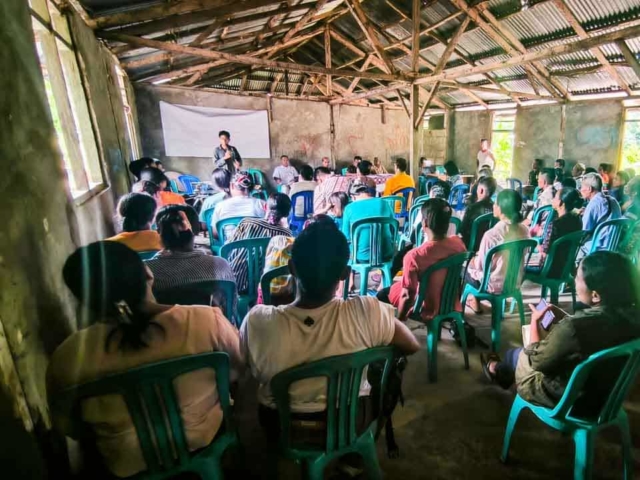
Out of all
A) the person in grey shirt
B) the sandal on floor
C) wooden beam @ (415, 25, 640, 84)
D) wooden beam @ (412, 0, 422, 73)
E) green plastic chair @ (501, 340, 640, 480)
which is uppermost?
wooden beam @ (412, 0, 422, 73)

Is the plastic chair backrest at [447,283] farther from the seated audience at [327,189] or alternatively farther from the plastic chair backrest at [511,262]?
the seated audience at [327,189]

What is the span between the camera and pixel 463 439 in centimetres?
192

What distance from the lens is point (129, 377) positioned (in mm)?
1059

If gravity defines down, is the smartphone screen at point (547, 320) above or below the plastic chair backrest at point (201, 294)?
below

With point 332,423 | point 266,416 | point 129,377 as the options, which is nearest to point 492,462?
point 332,423

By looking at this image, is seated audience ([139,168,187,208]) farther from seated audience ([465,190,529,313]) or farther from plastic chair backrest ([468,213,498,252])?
plastic chair backrest ([468,213,498,252])

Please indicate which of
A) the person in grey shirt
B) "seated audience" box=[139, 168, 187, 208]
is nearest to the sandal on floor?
"seated audience" box=[139, 168, 187, 208]

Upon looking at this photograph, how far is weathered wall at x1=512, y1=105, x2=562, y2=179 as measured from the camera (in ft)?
34.2

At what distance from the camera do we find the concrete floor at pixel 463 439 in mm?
1741

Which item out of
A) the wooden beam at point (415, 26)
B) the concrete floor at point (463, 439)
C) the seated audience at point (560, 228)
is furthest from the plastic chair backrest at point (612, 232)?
the wooden beam at point (415, 26)

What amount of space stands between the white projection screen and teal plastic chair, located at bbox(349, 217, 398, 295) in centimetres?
721

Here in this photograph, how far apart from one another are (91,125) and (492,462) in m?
4.27

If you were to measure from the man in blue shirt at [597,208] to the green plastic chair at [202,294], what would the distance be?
3.42m

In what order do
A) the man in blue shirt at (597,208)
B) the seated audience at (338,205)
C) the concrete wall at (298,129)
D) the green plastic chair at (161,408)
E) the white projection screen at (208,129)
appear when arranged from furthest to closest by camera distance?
the white projection screen at (208,129)
the concrete wall at (298,129)
the seated audience at (338,205)
the man in blue shirt at (597,208)
the green plastic chair at (161,408)
